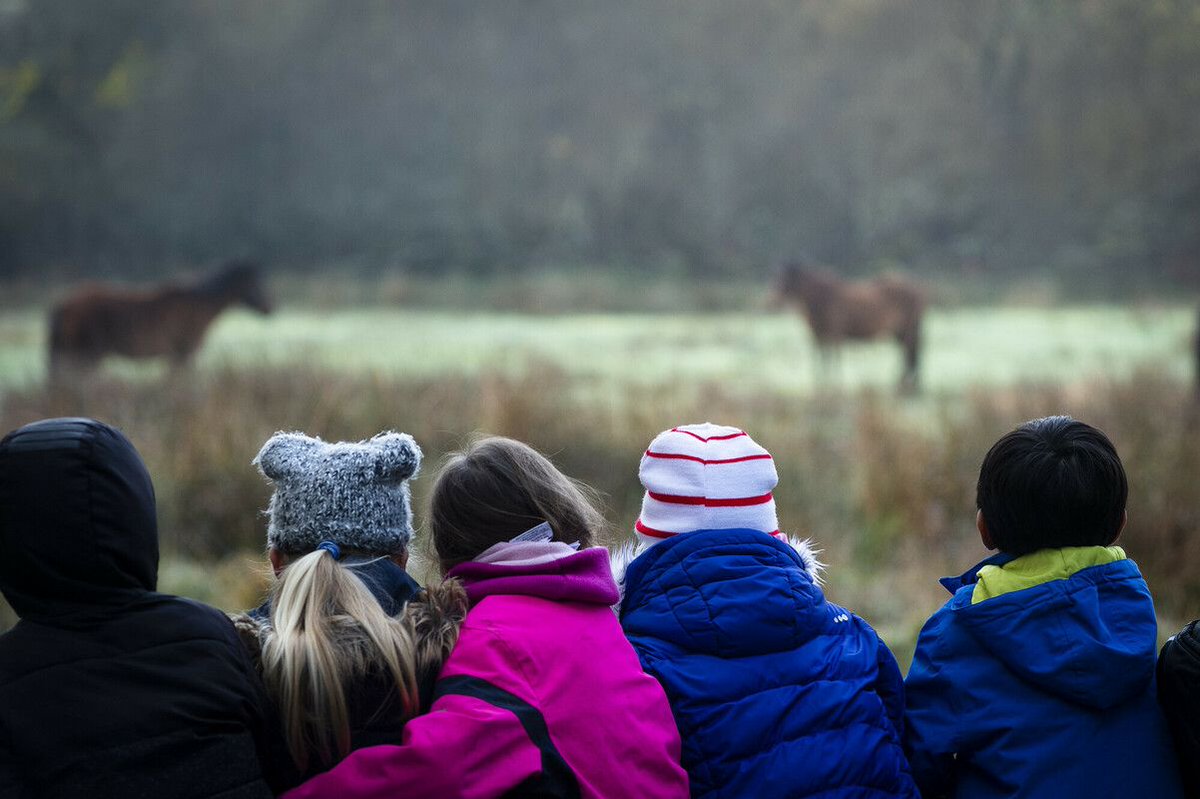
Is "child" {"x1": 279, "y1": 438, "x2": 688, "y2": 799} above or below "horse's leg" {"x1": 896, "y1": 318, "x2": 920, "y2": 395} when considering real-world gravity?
above

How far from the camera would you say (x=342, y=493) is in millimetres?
1872

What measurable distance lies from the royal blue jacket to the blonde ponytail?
89 centimetres

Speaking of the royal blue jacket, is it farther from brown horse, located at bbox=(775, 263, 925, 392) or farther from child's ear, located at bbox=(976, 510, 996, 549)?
brown horse, located at bbox=(775, 263, 925, 392)

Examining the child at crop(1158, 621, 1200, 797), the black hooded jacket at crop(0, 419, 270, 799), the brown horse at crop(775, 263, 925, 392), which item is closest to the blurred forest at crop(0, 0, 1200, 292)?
the brown horse at crop(775, 263, 925, 392)

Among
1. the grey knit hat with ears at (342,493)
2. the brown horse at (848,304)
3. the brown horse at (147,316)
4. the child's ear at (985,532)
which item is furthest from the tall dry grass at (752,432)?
the grey knit hat with ears at (342,493)

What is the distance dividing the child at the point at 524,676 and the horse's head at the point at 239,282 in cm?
896

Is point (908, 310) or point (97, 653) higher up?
point (97, 653)

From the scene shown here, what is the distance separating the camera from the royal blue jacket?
1.74 m

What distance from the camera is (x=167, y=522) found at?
6016mm

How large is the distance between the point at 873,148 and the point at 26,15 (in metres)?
7.32

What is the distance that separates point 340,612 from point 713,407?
18.7 feet

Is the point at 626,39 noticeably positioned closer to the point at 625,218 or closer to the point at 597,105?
the point at 597,105

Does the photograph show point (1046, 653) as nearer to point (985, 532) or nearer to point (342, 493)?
point (985, 532)

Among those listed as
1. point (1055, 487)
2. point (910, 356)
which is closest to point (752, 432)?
point (910, 356)
